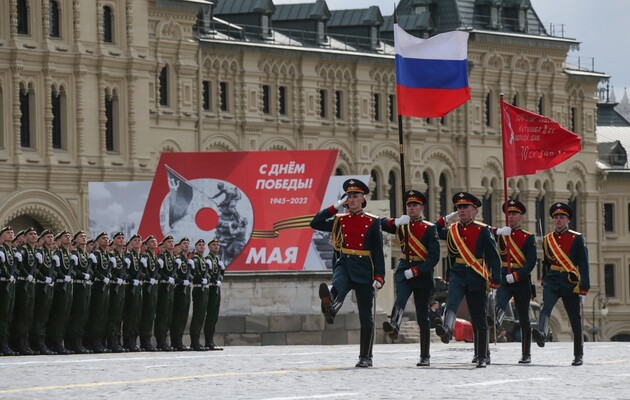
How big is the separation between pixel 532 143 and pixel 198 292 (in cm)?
544

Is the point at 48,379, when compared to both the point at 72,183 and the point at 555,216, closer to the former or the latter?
the point at 555,216

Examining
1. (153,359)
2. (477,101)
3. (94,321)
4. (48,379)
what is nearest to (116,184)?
(94,321)

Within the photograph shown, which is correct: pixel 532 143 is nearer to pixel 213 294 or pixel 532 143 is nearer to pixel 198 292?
pixel 213 294

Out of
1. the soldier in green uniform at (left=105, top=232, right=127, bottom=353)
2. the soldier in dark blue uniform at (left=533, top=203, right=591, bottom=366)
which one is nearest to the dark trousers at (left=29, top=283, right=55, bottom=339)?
the soldier in green uniform at (left=105, top=232, right=127, bottom=353)

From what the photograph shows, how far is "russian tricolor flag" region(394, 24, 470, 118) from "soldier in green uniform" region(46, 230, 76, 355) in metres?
5.21

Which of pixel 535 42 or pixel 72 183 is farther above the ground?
pixel 535 42

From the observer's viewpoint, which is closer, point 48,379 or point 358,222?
point 48,379

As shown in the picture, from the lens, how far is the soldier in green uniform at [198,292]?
35938 mm

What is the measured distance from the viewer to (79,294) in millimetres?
33406

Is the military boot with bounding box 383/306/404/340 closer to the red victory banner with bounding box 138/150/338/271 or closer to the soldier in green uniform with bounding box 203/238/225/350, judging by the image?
the soldier in green uniform with bounding box 203/238/225/350

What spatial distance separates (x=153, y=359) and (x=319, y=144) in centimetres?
5582

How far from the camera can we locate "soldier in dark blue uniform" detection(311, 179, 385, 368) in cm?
2619

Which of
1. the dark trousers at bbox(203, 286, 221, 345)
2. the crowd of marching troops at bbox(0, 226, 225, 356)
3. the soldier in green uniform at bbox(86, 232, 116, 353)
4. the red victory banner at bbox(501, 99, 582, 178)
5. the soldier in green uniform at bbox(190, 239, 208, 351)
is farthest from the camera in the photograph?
the dark trousers at bbox(203, 286, 221, 345)

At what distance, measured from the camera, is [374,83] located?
87.8 meters
